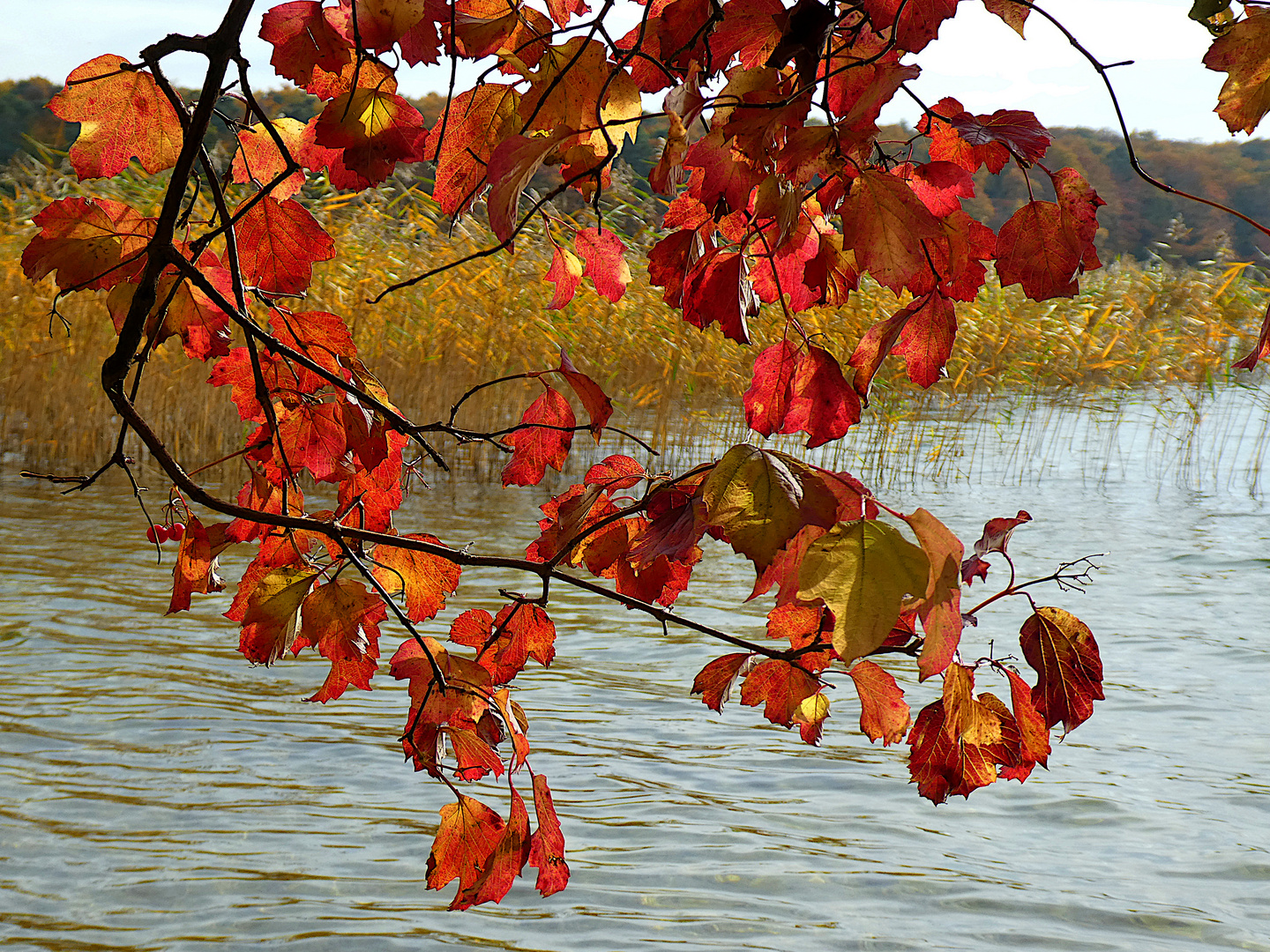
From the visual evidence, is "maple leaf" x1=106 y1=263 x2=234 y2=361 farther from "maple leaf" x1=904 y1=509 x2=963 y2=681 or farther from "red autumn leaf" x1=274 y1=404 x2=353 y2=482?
"maple leaf" x1=904 y1=509 x2=963 y2=681

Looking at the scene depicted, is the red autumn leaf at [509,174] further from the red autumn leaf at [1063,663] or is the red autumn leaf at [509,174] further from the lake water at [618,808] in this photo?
the lake water at [618,808]

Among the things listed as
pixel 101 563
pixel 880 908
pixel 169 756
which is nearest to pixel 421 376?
pixel 101 563

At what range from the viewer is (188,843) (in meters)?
2.02

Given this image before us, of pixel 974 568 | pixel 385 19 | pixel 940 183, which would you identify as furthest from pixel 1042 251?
pixel 385 19

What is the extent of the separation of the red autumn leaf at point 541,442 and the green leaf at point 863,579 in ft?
→ 1.53

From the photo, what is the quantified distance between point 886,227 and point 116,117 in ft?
1.81

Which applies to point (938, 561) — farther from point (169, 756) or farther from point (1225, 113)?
point (169, 756)

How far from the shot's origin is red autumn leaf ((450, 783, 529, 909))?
0.87 meters

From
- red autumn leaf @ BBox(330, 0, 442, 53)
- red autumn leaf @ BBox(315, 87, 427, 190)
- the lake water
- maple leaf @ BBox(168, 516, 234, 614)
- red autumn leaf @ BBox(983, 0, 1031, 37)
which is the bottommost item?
the lake water

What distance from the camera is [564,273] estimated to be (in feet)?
2.85

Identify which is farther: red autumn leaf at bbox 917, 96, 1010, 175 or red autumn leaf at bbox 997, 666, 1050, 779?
red autumn leaf at bbox 997, 666, 1050, 779

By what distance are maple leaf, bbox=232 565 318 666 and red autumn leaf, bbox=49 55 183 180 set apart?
322 mm

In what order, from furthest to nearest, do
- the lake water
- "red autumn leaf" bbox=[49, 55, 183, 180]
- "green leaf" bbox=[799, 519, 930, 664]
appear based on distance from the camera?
1. the lake water
2. "red autumn leaf" bbox=[49, 55, 183, 180]
3. "green leaf" bbox=[799, 519, 930, 664]

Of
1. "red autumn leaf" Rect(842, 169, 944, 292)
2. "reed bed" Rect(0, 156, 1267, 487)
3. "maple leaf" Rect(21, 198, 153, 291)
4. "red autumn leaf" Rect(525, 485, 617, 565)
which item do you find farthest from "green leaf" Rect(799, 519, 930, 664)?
"reed bed" Rect(0, 156, 1267, 487)
